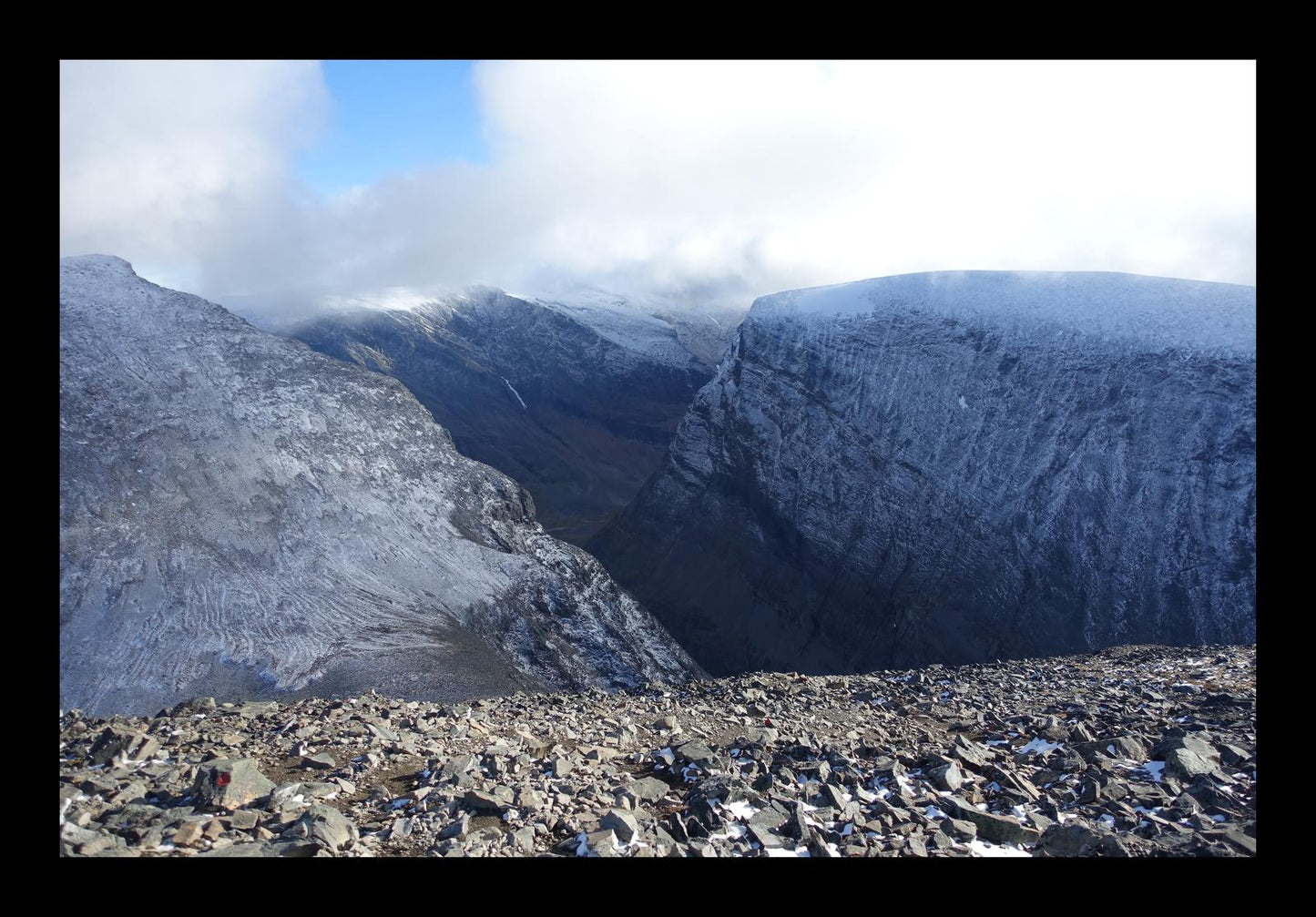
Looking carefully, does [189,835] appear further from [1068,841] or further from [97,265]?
[97,265]

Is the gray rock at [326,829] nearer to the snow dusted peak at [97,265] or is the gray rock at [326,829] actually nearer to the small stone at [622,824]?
the small stone at [622,824]

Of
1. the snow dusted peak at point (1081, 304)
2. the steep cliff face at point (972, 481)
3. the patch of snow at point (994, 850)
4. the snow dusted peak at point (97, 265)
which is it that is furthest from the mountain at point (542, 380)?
the patch of snow at point (994, 850)

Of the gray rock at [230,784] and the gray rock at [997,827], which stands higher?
the gray rock at [230,784]

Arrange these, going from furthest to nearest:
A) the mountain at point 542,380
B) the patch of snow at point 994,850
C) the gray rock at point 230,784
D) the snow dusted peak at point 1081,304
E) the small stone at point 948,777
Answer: the mountain at point 542,380 → the snow dusted peak at point 1081,304 → the small stone at point 948,777 → the gray rock at point 230,784 → the patch of snow at point 994,850

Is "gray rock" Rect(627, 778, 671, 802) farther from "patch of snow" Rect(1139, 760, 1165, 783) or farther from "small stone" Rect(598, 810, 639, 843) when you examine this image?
"patch of snow" Rect(1139, 760, 1165, 783)

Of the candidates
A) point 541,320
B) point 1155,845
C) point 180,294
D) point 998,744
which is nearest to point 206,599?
point 180,294

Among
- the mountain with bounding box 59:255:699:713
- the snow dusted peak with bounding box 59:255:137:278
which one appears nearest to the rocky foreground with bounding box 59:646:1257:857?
the mountain with bounding box 59:255:699:713

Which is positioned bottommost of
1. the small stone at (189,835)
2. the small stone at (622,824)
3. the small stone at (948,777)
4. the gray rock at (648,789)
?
the gray rock at (648,789)
